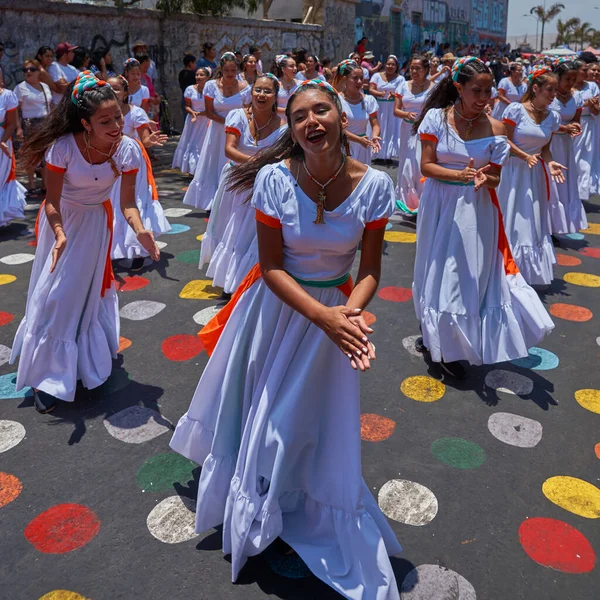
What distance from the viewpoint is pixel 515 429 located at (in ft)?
12.5

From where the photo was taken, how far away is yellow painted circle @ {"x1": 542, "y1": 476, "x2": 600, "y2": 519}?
3135 millimetres

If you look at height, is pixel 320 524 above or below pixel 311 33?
below

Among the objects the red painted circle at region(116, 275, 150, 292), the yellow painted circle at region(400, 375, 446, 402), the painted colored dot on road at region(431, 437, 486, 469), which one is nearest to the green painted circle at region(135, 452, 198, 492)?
the painted colored dot on road at region(431, 437, 486, 469)

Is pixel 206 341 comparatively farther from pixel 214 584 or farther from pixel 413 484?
pixel 413 484

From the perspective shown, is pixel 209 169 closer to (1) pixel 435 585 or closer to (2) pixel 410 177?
(2) pixel 410 177

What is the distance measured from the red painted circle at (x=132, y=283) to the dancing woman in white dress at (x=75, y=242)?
1.84 m

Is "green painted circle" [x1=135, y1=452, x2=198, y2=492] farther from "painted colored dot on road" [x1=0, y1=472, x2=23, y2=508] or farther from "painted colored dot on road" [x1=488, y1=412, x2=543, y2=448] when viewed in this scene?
"painted colored dot on road" [x1=488, y1=412, x2=543, y2=448]

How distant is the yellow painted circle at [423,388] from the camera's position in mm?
4168

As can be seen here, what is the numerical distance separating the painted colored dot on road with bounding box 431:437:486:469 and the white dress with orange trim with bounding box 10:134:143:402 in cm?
203

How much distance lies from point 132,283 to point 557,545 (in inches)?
172

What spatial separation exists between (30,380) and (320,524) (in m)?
2.14

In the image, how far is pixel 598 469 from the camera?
137 inches

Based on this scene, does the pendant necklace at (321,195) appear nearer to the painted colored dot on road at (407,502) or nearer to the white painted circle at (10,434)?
the painted colored dot on road at (407,502)

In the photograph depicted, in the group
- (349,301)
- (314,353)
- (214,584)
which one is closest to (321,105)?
(349,301)
